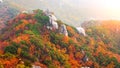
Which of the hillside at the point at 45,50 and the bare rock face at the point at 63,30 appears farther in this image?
the bare rock face at the point at 63,30

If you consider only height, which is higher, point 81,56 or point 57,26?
point 57,26

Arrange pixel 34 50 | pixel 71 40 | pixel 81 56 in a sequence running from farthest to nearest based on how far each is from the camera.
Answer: pixel 71 40, pixel 81 56, pixel 34 50

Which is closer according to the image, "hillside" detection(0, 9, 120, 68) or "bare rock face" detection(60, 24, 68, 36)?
"hillside" detection(0, 9, 120, 68)

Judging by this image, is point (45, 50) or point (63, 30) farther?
point (63, 30)

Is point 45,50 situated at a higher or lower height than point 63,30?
lower

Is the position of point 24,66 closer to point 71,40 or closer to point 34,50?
point 34,50

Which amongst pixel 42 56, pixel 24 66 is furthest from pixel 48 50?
pixel 24 66

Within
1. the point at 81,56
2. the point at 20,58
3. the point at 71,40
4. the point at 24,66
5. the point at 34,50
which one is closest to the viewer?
the point at 24,66

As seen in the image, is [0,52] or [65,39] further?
[65,39]
